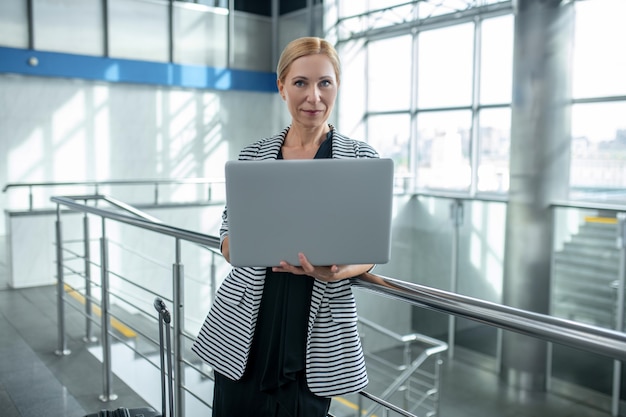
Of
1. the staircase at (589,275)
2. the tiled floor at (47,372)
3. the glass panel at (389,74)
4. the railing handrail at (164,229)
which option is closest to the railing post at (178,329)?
the railing handrail at (164,229)

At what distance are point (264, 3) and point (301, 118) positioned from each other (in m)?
10.0

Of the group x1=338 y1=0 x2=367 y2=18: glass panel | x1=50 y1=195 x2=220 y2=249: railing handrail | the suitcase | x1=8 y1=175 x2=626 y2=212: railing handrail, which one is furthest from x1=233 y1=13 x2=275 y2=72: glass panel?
the suitcase

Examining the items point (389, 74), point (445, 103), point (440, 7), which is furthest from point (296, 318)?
point (389, 74)

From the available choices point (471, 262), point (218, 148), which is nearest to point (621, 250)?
point (471, 262)

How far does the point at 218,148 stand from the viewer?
33.7 ft

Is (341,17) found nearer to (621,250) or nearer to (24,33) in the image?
(24,33)

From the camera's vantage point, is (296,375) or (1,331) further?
(1,331)

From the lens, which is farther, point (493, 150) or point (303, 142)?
point (493, 150)

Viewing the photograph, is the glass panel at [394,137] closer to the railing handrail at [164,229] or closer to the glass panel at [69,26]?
the glass panel at [69,26]

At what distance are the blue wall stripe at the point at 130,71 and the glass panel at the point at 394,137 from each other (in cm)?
199

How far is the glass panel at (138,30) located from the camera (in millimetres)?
9078

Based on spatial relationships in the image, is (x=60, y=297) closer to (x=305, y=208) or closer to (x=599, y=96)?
(x=305, y=208)

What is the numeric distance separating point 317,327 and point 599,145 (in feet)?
22.4

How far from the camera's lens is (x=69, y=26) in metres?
8.64
